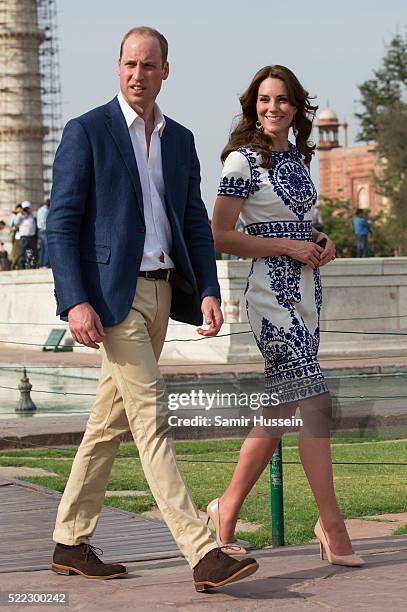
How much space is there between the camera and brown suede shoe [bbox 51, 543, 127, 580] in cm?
505

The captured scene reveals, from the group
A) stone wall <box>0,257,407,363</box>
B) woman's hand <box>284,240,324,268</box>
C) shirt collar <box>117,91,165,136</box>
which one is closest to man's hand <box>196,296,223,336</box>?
woman's hand <box>284,240,324,268</box>

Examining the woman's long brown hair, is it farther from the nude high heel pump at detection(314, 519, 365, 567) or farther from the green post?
the nude high heel pump at detection(314, 519, 365, 567)

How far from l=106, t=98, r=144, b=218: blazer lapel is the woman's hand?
0.67 m

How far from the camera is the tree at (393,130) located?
62.8 meters

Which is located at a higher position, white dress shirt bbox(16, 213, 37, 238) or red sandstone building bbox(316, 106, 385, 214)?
red sandstone building bbox(316, 106, 385, 214)

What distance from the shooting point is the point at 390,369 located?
16719 mm

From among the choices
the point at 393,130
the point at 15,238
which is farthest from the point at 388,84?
the point at 15,238

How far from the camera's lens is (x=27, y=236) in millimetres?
32312

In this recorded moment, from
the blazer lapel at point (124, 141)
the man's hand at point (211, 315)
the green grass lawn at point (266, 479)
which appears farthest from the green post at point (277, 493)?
the blazer lapel at point (124, 141)

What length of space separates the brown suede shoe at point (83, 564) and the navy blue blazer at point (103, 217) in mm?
835

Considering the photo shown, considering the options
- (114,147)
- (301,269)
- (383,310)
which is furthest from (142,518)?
(383,310)

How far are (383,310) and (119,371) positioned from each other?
734 inches

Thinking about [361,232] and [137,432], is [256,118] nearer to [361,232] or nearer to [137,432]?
[137,432]

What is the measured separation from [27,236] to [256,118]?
2704 cm
